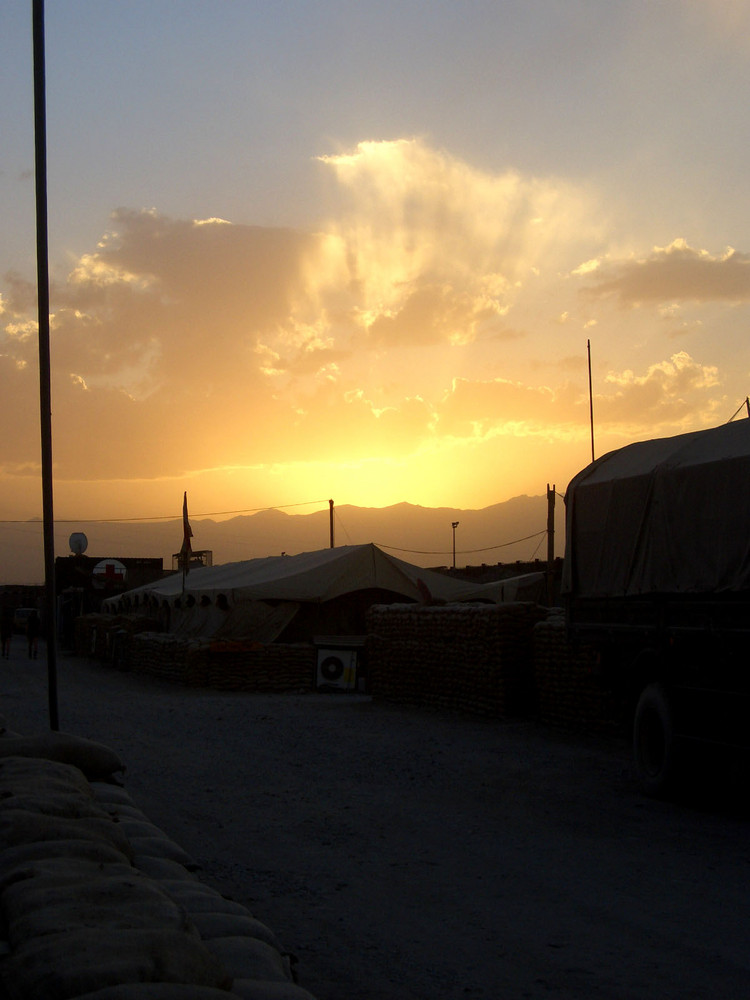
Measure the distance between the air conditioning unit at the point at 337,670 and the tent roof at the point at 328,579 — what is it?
171 inches

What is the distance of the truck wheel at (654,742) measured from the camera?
9875 millimetres

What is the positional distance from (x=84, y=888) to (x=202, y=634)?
28.8m

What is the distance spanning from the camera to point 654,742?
1046 centimetres

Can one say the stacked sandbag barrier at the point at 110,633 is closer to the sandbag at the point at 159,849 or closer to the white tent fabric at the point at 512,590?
the white tent fabric at the point at 512,590

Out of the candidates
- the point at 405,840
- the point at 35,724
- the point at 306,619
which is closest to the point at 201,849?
the point at 405,840

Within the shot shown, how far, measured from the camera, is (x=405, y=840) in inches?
320

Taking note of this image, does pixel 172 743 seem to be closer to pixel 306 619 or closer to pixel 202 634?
pixel 306 619

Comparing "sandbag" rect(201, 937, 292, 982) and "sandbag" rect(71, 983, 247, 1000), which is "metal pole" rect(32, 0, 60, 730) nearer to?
"sandbag" rect(201, 937, 292, 982)

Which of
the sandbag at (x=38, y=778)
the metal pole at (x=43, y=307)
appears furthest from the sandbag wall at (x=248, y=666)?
the sandbag at (x=38, y=778)

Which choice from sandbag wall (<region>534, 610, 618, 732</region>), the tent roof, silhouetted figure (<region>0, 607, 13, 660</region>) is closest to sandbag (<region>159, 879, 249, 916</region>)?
sandbag wall (<region>534, 610, 618, 732</region>)

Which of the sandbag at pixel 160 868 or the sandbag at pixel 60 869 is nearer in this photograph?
the sandbag at pixel 60 869

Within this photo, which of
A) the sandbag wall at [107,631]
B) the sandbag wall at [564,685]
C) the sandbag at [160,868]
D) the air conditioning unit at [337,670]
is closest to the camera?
the sandbag at [160,868]

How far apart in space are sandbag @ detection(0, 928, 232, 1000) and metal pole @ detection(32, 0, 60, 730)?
23.4 feet

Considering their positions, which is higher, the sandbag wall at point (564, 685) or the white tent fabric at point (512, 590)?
the white tent fabric at point (512, 590)
